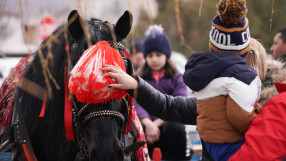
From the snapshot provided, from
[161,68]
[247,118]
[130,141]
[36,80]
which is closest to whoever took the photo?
[247,118]

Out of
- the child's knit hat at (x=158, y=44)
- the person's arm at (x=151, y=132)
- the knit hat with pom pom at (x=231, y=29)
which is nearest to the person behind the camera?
the knit hat with pom pom at (x=231, y=29)

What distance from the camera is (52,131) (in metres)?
2.22

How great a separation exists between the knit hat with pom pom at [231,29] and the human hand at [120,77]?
0.47 m

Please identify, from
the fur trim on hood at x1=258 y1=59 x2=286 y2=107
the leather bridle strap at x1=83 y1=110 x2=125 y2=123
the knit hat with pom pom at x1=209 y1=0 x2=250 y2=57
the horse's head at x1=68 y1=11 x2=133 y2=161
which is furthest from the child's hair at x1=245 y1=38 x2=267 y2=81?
the leather bridle strap at x1=83 y1=110 x2=125 y2=123

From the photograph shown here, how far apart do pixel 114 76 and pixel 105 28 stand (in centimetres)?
43

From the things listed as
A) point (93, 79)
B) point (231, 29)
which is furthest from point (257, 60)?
point (93, 79)

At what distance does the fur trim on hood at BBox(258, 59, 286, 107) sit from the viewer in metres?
2.06

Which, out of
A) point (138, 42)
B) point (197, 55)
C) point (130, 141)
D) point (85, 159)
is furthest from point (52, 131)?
point (138, 42)

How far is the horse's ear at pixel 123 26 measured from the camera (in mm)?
2176

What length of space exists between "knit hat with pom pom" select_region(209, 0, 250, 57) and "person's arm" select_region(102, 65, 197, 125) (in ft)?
1.48

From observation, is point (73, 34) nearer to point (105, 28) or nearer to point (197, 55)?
point (105, 28)

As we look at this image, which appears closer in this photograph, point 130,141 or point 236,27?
point 236,27

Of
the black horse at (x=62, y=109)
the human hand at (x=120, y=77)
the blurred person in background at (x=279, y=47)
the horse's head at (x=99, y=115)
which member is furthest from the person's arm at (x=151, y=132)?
the human hand at (x=120, y=77)

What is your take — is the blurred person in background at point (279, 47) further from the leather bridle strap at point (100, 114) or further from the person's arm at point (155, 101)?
the leather bridle strap at point (100, 114)
